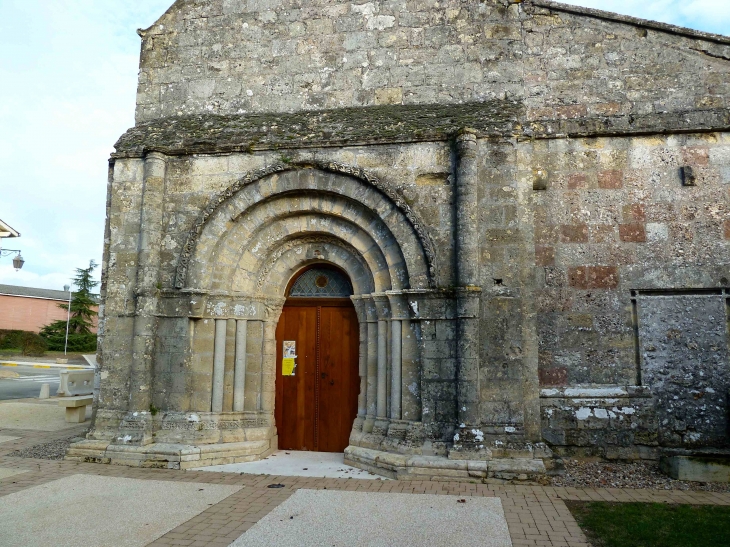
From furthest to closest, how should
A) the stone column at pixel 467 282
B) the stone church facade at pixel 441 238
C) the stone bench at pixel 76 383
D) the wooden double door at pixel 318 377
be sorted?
the stone bench at pixel 76 383
the wooden double door at pixel 318 377
the stone church facade at pixel 441 238
the stone column at pixel 467 282

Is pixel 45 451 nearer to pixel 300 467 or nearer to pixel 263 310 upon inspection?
pixel 263 310

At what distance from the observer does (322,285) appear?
7609 mm

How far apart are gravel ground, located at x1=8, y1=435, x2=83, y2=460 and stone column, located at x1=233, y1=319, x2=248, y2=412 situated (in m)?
2.31

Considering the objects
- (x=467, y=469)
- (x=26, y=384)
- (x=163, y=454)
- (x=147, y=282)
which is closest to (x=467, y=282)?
(x=467, y=469)

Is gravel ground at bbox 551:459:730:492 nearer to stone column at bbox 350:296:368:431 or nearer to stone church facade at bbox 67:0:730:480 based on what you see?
stone church facade at bbox 67:0:730:480

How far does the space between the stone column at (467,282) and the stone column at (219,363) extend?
3043 millimetres

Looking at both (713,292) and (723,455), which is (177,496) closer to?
(723,455)

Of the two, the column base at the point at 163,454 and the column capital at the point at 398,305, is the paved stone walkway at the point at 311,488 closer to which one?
the column base at the point at 163,454

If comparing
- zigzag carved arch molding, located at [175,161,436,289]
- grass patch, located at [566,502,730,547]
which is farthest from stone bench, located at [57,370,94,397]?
grass patch, located at [566,502,730,547]

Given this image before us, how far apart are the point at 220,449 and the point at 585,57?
7068 millimetres

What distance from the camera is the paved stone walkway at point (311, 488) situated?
4.22 meters

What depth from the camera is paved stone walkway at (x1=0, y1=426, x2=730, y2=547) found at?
4.22 m

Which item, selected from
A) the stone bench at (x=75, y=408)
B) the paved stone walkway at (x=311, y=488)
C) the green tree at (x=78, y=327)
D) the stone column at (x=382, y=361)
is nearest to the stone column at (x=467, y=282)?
the paved stone walkway at (x=311, y=488)

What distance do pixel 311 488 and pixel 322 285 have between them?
2.95 m
